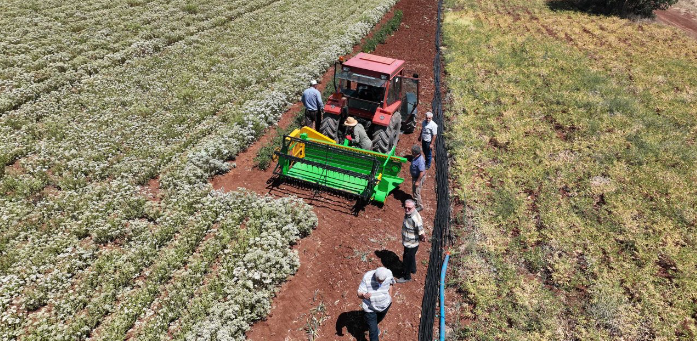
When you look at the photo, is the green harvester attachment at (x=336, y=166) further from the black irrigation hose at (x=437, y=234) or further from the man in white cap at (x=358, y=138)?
the black irrigation hose at (x=437, y=234)

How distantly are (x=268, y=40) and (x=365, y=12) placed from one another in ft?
31.4

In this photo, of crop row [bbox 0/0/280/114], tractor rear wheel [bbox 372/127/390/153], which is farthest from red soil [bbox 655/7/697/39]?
crop row [bbox 0/0/280/114]

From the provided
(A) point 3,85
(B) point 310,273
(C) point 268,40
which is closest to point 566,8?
(C) point 268,40

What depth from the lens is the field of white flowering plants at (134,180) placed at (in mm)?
6508

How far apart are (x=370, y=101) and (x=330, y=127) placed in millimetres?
1415

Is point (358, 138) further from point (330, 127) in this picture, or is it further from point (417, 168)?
point (417, 168)

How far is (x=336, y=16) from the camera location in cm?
2564

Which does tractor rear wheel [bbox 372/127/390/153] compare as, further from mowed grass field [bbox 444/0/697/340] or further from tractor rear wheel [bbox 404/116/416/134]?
tractor rear wheel [bbox 404/116/416/134]

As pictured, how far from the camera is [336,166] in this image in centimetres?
1032

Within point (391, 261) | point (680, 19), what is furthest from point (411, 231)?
point (680, 19)

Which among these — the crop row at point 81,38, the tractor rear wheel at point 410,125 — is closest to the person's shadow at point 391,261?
the tractor rear wheel at point 410,125

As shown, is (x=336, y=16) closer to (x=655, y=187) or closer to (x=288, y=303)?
(x=655, y=187)

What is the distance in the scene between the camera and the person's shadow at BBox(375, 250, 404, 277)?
811 cm

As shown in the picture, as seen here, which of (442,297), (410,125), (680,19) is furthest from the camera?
(680,19)
